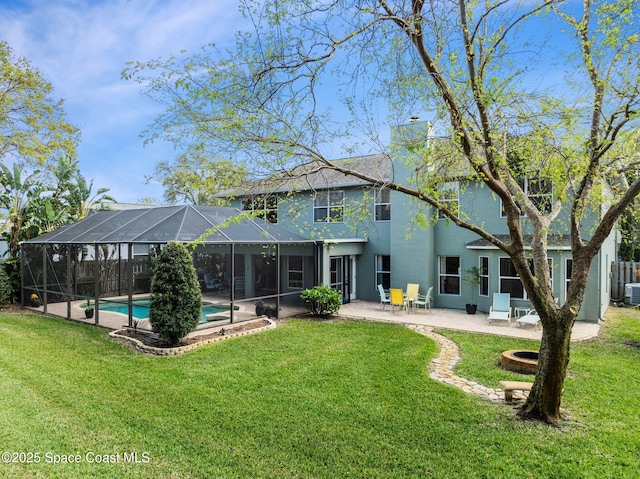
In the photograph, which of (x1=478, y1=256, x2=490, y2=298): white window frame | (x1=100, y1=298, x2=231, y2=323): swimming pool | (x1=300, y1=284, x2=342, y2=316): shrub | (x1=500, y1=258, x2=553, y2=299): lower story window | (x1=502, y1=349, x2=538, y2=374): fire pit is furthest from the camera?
(x1=478, y1=256, x2=490, y2=298): white window frame

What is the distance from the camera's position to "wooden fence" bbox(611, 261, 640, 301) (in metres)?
17.3

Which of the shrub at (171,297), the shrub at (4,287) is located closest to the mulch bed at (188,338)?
the shrub at (171,297)

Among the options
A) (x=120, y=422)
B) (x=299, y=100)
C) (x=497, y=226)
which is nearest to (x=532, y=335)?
(x=497, y=226)

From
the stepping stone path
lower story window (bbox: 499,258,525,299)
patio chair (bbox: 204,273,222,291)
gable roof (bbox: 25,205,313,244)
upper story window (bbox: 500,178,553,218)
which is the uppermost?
upper story window (bbox: 500,178,553,218)

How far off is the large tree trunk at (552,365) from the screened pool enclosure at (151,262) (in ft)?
23.9

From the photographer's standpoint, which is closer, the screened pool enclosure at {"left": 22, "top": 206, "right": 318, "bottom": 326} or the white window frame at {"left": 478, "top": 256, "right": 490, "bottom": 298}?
the screened pool enclosure at {"left": 22, "top": 206, "right": 318, "bottom": 326}

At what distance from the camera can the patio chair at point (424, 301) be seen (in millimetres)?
15391

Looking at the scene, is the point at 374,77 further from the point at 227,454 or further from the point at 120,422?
the point at 120,422

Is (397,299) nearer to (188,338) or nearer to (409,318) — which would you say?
(409,318)

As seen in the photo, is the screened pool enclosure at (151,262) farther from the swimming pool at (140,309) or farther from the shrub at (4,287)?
the shrub at (4,287)

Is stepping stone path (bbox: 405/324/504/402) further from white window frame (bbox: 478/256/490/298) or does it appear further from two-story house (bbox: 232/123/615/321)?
white window frame (bbox: 478/256/490/298)

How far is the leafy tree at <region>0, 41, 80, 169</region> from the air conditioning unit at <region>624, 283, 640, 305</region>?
81.3ft

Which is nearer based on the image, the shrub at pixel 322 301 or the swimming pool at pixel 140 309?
the swimming pool at pixel 140 309

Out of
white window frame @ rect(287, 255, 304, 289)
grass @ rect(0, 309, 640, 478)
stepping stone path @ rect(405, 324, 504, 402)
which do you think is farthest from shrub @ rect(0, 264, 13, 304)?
stepping stone path @ rect(405, 324, 504, 402)
